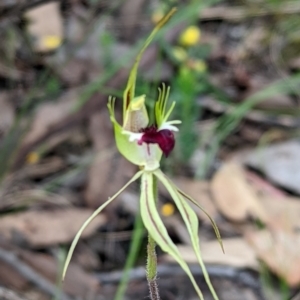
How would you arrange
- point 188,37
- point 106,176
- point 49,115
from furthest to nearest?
point 188,37
point 49,115
point 106,176

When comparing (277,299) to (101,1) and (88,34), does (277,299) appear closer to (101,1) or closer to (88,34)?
(88,34)

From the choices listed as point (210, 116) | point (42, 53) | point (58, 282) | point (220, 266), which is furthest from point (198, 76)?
point (58, 282)

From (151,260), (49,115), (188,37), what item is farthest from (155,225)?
(188,37)

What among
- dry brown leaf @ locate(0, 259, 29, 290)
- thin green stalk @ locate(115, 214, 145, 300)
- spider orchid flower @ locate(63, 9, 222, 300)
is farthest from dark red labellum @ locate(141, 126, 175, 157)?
dry brown leaf @ locate(0, 259, 29, 290)

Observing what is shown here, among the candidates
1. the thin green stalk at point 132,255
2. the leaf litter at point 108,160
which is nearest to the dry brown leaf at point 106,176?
the leaf litter at point 108,160

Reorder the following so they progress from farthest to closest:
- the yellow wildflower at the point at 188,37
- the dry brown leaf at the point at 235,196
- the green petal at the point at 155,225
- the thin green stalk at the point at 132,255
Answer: the yellow wildflower at the point at 188,37
the dry brown leaf at the point at 235,196
the thin green stalk at the point at 132,255
the green petal at the point at 155,225

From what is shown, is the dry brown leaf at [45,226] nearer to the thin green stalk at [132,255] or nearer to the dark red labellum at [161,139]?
the thin green stalk at [132,255]

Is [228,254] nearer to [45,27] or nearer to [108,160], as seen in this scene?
[108,160]

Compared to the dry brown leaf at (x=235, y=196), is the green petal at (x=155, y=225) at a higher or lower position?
higher
